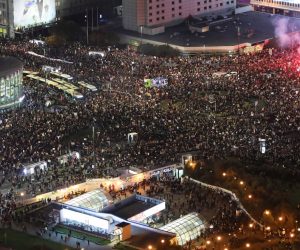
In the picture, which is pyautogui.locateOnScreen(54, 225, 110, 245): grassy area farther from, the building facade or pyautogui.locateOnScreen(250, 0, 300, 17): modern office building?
pyautogui.locateOnScreen(250, 0, 300, 17): modern office building

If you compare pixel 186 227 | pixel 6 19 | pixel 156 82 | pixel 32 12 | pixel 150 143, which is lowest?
pixel 6 19

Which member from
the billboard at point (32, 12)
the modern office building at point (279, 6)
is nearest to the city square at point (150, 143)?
the billboard at point (32, 12)

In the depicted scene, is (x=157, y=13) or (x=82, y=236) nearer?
(x=82, y=236)

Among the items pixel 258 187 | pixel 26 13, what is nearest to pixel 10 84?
pixel 258 187

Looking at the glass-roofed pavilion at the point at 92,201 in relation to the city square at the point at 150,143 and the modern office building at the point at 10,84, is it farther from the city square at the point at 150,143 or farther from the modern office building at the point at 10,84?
the modern office building at the point at 10,84

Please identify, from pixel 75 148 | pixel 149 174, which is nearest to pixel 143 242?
pixel 149 174

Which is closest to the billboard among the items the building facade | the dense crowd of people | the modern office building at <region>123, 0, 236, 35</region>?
the building facade

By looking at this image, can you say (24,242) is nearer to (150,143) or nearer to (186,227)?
(186,227)
